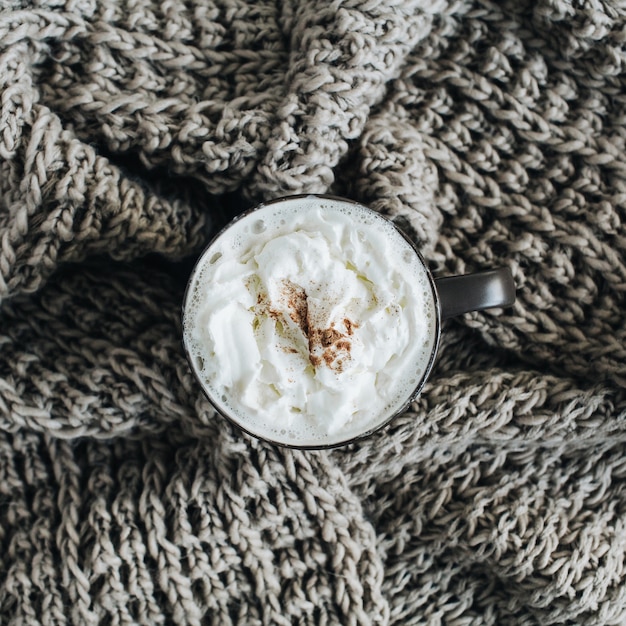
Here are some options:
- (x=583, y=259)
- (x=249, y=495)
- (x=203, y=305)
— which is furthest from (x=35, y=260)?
(x=583, y=259)

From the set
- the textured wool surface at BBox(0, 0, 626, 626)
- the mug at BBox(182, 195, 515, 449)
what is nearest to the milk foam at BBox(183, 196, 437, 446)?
the mug at BBox(182, 195, 515, 449)

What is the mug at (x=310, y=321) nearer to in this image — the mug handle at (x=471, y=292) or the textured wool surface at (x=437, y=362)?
the mug handle at (x=471, y=292)

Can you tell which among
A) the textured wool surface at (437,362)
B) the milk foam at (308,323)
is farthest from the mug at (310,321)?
the textured wool surface at (437,362)

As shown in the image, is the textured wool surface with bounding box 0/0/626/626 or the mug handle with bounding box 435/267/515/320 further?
the textured wool surface with bounding box 0/0/626/626

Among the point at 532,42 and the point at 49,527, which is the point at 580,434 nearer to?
the point at 532,42

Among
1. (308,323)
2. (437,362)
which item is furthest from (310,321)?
(437,362)

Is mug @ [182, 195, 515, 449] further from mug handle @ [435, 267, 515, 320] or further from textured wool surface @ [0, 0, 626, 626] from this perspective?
textured wool surface @ [0, 0, 626, 626]
